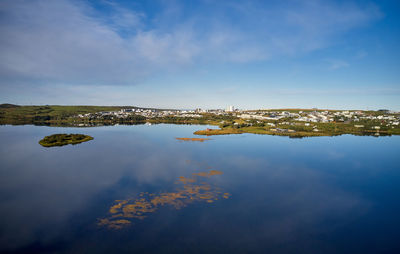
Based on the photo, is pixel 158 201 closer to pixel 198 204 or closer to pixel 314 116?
pixel 198 204

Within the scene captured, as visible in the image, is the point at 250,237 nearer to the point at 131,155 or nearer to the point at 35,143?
the point at 131,155

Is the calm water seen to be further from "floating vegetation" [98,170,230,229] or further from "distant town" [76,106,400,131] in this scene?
"distant town" [76,106,400,131]

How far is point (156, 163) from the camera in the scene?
111 ft

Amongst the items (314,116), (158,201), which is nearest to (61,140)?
(158,201)

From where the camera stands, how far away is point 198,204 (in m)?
20.1

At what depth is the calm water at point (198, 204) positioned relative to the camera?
48.9 ft

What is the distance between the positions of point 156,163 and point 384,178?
3332 cm

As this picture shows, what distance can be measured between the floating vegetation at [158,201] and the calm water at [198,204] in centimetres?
10

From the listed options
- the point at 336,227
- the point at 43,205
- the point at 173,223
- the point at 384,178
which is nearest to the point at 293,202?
the point at 336,227

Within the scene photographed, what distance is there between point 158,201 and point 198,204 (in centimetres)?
394

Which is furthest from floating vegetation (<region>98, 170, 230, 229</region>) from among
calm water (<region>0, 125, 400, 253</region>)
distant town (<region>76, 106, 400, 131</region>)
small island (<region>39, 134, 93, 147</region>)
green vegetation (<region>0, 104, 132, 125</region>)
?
green vegetation (<region>0, 104, 132, 125</region>)

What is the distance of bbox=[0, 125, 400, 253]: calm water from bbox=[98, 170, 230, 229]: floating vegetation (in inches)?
3.8

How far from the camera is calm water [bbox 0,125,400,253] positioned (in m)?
14.9

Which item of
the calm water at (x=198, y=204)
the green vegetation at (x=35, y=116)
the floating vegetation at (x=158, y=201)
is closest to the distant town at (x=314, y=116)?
the green vegetation at (x=35, y=116)
